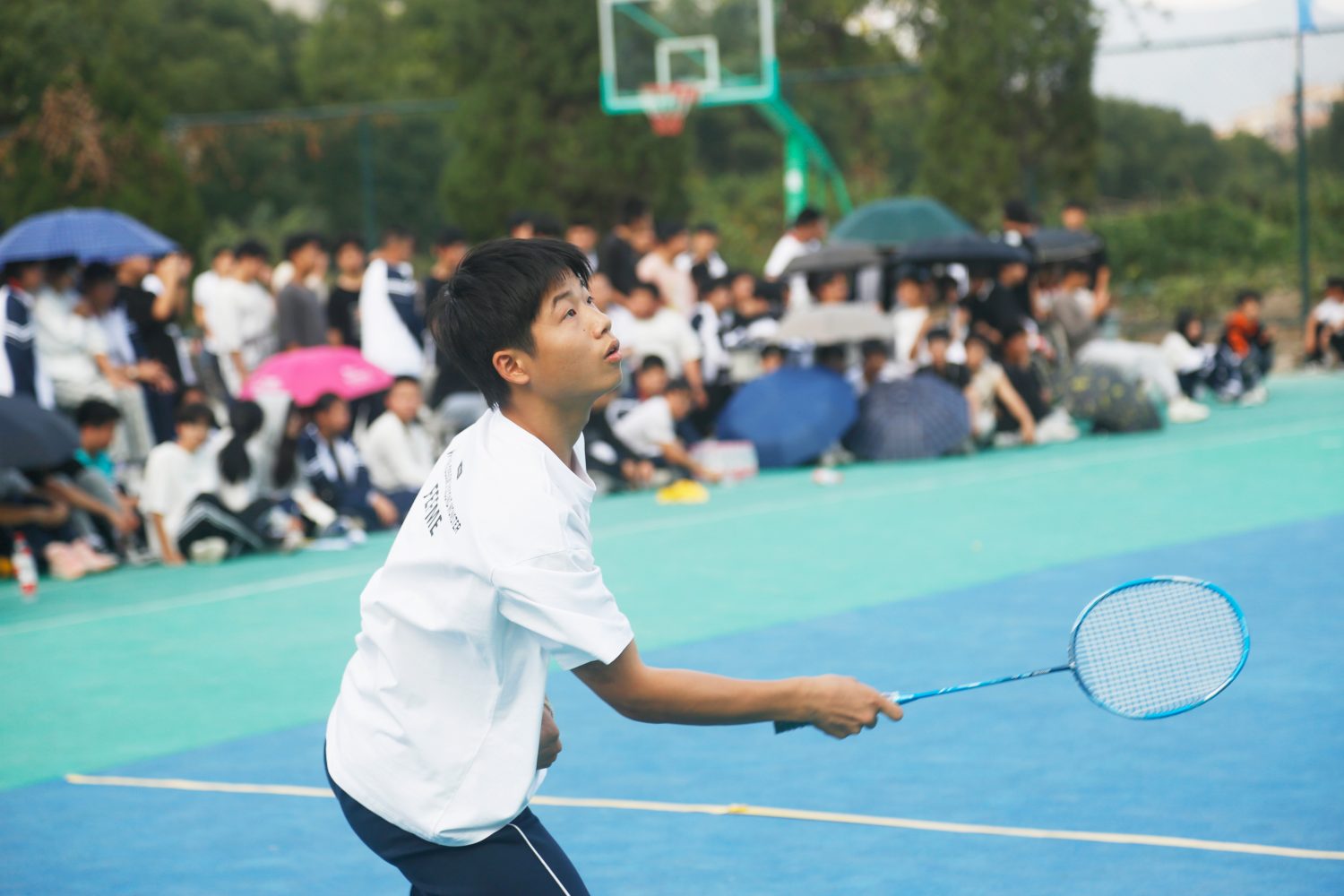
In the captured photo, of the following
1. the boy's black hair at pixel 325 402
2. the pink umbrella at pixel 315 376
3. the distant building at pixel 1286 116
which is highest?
the distant building at pixel 1286 116

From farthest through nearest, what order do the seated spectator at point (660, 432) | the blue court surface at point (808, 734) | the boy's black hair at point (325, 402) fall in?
the seated spectator at point (660, 432)
the boy's black hair at point (325, 402)
the blue court surface at point (808, 734)

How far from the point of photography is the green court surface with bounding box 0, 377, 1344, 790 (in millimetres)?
6711

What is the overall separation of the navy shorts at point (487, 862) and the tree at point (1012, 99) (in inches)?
727

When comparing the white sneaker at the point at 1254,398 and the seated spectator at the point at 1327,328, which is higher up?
the seated spectator at the point at 1327,328

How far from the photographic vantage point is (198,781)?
559 cm

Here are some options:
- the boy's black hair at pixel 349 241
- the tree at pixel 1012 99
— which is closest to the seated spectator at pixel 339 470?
the boy's black hair at pixel 349 241

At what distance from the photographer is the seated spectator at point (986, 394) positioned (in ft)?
46.2

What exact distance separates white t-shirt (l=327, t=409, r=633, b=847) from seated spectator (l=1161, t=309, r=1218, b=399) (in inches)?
561

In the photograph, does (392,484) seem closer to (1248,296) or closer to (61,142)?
(1248,296)

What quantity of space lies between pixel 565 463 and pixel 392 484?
29.3 feet

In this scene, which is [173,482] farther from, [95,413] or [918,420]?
[918,420]

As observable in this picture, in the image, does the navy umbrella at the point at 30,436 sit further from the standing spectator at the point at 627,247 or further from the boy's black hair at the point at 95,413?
the standing spectator at the point at 627,247

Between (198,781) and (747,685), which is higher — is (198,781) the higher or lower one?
the lower one

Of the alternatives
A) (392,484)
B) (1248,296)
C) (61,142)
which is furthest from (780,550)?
(61,142)
